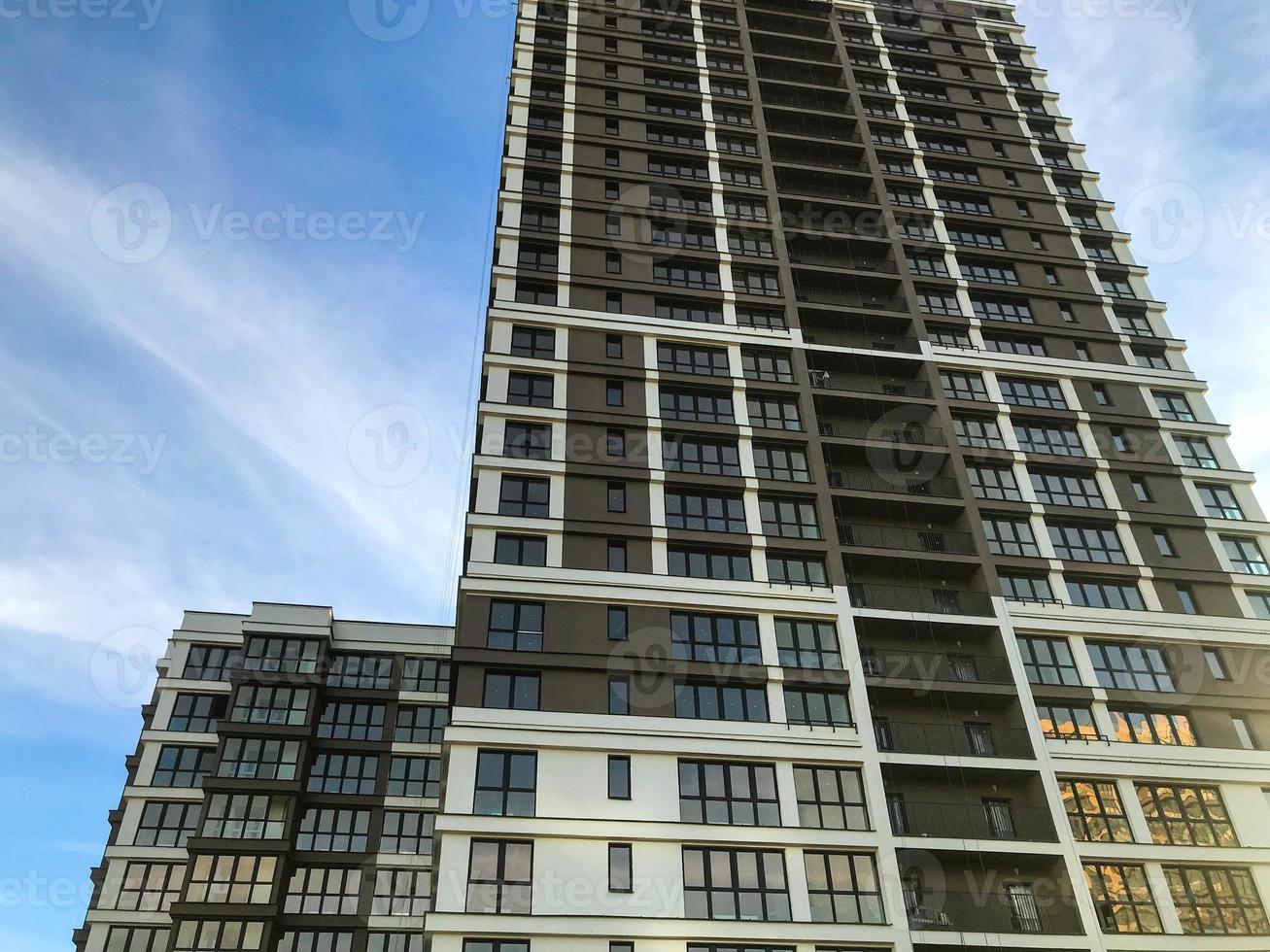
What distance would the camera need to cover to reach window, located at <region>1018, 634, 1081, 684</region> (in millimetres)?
41406

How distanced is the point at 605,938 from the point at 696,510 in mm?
18403

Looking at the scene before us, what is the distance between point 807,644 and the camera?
Answer: 4041cm

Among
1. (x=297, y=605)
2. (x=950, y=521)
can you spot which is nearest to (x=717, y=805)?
(x=950, y=521)

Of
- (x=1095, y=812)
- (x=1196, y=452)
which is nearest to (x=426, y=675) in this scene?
(x=1095, y=812)

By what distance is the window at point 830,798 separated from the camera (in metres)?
35.9

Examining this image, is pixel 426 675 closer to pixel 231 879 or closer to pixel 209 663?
pixel 209 663

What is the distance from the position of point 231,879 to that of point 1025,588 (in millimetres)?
42050

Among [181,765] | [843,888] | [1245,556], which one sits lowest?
[843,888]

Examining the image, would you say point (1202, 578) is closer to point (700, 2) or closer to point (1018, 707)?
point (1018, 707)

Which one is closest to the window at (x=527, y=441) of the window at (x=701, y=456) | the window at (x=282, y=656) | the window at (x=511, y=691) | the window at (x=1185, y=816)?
the window at (x=701, y=456)

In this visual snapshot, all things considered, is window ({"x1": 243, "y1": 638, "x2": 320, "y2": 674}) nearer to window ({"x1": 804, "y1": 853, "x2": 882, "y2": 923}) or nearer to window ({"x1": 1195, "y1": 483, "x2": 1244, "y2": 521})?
window ({"x1": 804, "y1": 853, "x2": 882, "y2": 923})

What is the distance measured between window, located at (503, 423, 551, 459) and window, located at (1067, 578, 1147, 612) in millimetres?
24523

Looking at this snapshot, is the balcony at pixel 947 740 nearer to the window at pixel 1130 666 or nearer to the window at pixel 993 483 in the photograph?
the window at pixel 1130 666

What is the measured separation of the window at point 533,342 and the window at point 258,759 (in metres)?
26.2
